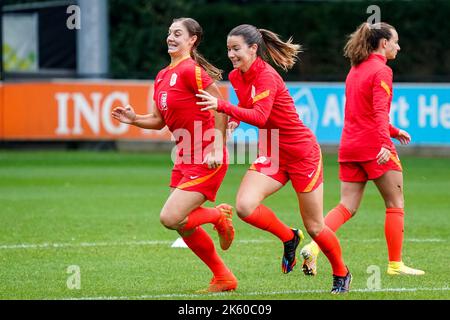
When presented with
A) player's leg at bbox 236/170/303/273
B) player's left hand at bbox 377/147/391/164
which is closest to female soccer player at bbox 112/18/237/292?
player's leg at bbox 236/170/303/273

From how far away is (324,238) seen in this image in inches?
318

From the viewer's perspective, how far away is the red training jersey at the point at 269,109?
7867 millimetres

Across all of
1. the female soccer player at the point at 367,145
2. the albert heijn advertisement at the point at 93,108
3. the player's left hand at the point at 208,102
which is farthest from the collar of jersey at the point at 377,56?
the albert heijn advertisement at the point at 93,108

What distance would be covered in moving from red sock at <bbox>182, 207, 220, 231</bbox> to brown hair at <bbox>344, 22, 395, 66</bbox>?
6.30 feet

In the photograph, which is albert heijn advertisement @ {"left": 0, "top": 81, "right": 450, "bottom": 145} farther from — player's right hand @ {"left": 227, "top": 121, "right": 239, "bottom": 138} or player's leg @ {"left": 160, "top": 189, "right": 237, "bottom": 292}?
player's leg @ {"left": 160, "top": 189, "right": 237, "bottom": 292}

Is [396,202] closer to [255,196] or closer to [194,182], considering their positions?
[255,196]

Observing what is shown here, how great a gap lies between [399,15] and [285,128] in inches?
744

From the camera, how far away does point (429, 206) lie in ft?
47.5

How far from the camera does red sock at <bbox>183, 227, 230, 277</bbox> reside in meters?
8.25

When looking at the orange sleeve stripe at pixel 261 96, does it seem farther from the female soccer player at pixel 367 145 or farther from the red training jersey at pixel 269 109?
the female soccer player at pixel 367 145

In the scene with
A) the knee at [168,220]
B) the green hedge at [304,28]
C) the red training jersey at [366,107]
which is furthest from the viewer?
the green hedge at [304,28]

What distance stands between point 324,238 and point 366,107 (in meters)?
1.55
